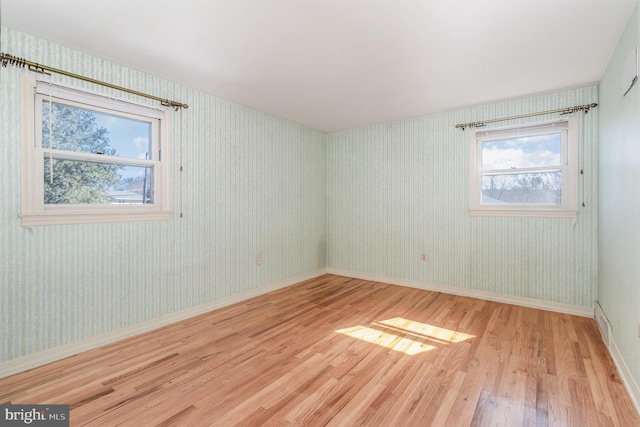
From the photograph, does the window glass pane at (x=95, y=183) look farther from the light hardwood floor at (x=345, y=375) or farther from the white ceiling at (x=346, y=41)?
the light hardwood floor at (x=345, y=375)

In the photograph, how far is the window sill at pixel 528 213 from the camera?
3287 mm

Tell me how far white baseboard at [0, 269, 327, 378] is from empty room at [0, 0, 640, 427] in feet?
0.05

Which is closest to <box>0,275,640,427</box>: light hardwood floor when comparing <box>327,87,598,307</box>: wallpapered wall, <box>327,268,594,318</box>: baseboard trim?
<box>327,268,594,318</box>: baseboard trim

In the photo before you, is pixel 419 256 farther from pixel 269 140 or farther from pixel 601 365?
pixel 269 140

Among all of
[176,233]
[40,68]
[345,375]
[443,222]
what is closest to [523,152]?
[443,222]

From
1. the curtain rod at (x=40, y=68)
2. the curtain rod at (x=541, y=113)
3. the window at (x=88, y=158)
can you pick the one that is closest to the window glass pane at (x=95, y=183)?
the window at (x=88, y=158)

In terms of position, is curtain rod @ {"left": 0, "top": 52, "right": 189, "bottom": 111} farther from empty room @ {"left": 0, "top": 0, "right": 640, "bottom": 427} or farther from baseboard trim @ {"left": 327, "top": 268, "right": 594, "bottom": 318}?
baseboard trim @ {"left": 327, "top": 268, "right": 594, "bottom": 318}

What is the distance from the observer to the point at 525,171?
11.6 ft

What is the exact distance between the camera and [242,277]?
3.81 metres

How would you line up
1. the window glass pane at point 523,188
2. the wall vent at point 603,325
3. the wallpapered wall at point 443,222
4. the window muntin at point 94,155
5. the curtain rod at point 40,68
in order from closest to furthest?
the curtain rod at point 40,68
the window muntin at point 94,155
the wall vent at point 603,325
the wallpapered wall at point 443,222
the window glass pane at point 523,188

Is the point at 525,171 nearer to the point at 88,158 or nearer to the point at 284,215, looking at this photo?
the point at 284,215

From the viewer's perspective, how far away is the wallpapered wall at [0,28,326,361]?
218 centimetres

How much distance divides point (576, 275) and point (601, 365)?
1.38 m

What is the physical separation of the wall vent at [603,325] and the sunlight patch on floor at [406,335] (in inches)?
41.8
